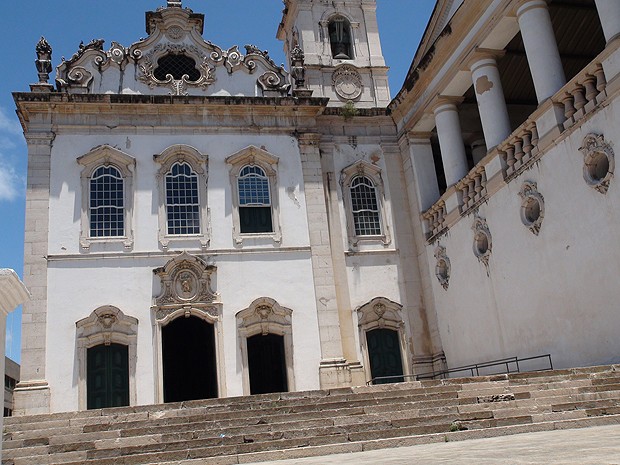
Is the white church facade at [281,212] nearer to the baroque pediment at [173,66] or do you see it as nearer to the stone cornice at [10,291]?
the baroque pediment at [173,66]

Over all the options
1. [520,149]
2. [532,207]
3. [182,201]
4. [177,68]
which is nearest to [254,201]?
[182,201]

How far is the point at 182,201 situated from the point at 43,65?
4.76m

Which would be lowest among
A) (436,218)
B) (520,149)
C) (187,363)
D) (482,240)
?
(187,363)

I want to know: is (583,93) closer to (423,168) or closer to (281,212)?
(423,168)

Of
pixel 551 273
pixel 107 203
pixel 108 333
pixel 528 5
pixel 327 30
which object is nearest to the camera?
pixel 551 273

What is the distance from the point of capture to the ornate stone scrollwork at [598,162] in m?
10.7

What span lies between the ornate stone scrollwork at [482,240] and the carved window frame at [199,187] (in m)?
6.28

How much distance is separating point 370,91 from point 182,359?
9109 millimetres

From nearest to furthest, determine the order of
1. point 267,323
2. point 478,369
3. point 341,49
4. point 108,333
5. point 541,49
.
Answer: point 541,49, point 478,369, point 108,333, point 267,323, point 341,49

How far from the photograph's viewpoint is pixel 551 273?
12.2 meters

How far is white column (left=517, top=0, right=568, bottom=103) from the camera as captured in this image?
12516 millimetres

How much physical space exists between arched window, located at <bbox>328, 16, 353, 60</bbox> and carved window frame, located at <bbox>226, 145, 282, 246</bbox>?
14.9ft

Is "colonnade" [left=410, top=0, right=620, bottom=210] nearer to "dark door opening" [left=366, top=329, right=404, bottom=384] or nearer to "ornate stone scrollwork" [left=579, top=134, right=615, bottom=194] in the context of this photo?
"ornate stone scrollwork" [left=579, top=134, right=615, bottom=194]

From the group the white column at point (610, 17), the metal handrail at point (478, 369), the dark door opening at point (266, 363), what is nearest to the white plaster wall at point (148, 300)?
the dark door opening at point (266, 363)
